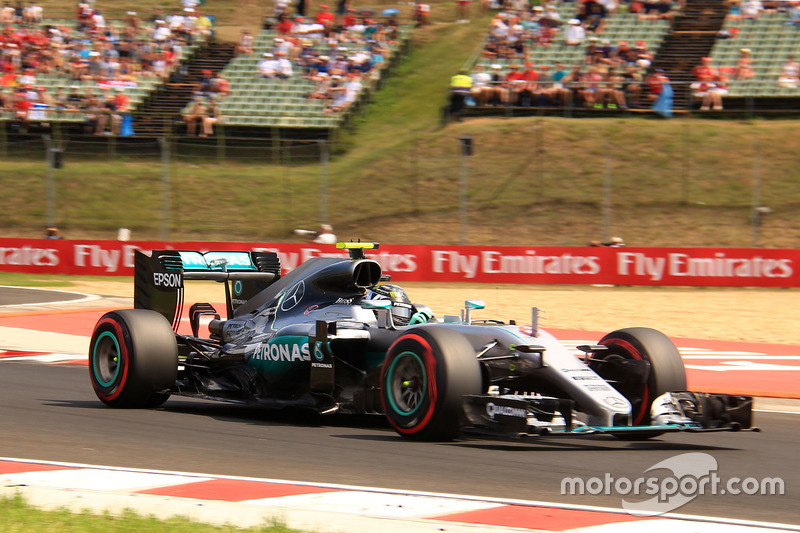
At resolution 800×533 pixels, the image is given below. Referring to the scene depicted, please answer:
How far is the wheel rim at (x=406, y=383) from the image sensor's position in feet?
24.7

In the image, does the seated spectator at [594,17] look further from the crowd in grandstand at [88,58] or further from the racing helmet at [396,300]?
the racing helmet at [396,300]

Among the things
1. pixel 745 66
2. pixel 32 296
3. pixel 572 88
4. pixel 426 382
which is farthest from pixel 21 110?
pixel 426 382

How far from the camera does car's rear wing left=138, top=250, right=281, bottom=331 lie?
33.2ft

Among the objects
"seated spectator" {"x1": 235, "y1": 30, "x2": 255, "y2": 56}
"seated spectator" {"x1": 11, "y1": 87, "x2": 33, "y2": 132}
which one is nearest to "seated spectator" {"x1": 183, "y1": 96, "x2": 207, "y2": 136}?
"seated spectator" {"x1": 235, "y1": 30, "x2": 255, "y2": 56}

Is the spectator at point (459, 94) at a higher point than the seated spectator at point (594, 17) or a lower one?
lower

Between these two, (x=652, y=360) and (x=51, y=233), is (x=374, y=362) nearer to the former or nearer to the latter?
(x=652, y=360)

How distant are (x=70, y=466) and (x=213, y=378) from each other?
2.83 meters

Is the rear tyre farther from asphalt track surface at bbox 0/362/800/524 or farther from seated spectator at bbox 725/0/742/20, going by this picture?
seated spectator at bbox 725/0/742/20

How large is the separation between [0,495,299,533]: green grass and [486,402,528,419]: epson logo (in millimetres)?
2474

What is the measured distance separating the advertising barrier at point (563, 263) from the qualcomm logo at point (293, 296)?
1406 cm

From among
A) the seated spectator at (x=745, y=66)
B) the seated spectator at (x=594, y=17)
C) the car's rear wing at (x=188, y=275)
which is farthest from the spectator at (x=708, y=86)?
the car's rear wing at (x=188, y=275)

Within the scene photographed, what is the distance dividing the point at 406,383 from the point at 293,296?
6.28ft

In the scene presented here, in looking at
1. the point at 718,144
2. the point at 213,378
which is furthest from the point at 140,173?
the point at 213,378

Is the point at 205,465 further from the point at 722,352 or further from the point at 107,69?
the point at 107,69
